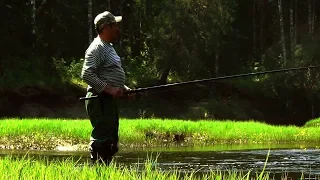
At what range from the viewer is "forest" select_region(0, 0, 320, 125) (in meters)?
32.2

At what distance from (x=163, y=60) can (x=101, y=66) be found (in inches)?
1126

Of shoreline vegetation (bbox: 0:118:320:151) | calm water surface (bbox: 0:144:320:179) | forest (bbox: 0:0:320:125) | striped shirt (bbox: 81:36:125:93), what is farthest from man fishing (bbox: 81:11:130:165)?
forest (bbox: 0:0:320:125)

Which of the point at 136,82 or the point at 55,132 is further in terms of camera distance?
the point at 136,82

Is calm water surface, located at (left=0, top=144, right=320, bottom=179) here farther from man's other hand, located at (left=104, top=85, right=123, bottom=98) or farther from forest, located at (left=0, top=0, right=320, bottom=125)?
forest, located at (left=0, top=0, right=320, bottom=125)

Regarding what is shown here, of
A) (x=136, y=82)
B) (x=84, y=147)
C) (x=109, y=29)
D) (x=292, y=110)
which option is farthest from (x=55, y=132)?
(x=292, y=110)

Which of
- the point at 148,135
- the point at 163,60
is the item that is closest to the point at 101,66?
the point at 148,135

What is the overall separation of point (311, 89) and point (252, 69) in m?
5.32

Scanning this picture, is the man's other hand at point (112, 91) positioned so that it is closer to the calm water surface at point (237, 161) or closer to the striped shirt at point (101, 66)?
the striped shirt at point (101, 66)

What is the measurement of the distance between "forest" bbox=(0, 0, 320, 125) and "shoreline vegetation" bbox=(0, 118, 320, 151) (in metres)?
12.1

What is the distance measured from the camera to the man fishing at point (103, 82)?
673cm

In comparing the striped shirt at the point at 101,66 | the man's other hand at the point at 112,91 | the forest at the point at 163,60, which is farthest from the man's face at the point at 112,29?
the forest at the point at 163,60

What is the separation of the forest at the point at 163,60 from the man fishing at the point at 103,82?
24.2 metres

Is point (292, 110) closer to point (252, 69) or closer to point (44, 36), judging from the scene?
point (252, 69)

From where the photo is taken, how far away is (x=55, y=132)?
652 inches
